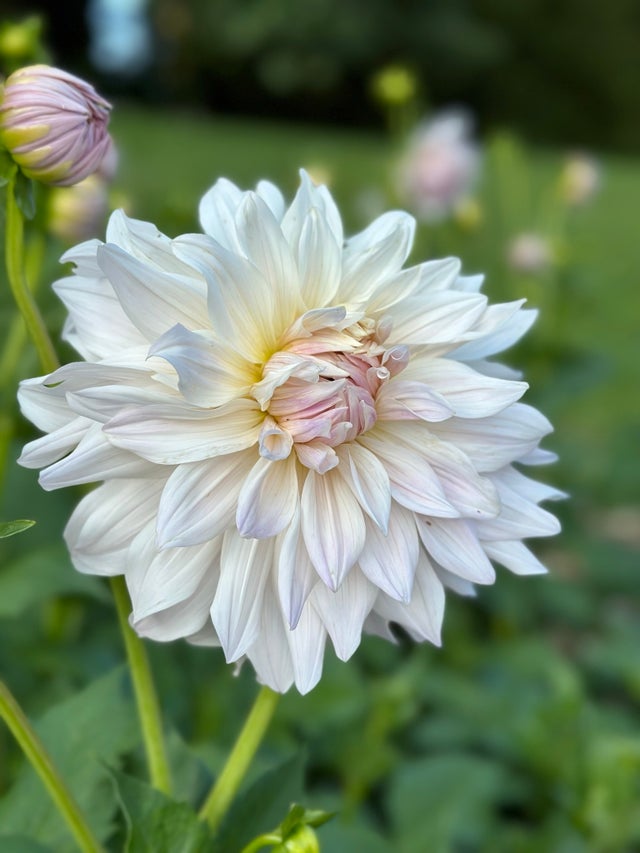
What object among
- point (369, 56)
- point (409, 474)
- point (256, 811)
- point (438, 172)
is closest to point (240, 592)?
point (409, 474)

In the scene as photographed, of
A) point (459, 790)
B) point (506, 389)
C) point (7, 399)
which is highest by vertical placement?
point (506, 389)

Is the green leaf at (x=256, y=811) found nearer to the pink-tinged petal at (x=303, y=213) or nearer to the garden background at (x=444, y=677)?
the garden background at (x=444, y=677)

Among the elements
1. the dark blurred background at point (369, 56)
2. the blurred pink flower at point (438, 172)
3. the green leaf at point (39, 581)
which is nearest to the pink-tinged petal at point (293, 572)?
the green leaf at point (39, 581)

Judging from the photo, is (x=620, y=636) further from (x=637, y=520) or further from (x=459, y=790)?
(x=637, y=520)

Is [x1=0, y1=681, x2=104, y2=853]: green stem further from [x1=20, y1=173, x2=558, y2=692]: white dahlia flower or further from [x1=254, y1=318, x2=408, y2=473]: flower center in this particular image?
A: [x1=254, y1=318, x2=408, y2=473]: flower center

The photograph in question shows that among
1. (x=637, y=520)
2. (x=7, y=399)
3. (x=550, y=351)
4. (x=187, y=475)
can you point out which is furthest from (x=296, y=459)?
(x=637, y=520)

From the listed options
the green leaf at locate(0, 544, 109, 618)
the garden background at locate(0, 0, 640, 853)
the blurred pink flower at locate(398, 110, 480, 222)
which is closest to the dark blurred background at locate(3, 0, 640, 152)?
the garden background at locate(0, 0, 640, 853)
